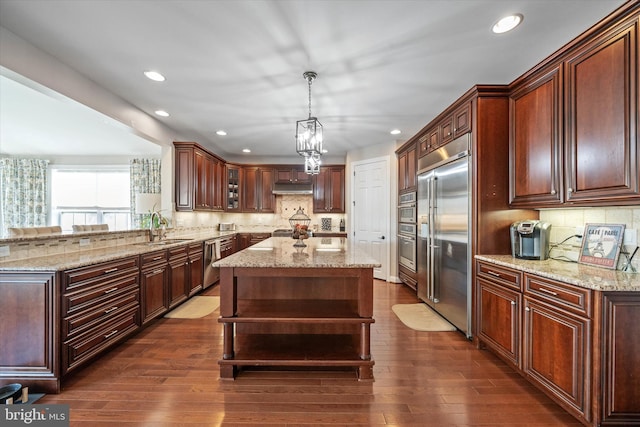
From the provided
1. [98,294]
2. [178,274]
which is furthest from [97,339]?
[178,274]

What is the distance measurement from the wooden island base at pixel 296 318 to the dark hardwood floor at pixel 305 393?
0.52 ft

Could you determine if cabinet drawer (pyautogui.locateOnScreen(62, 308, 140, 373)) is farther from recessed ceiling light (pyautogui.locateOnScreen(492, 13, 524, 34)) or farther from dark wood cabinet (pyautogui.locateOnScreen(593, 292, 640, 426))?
recessed ceiling light (pyautogui.locateOnScreen(492, 13, 524, 34))

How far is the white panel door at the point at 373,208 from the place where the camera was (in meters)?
5.27

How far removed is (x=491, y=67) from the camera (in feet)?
8.59

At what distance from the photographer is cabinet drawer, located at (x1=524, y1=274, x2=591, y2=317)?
1560 millimetres

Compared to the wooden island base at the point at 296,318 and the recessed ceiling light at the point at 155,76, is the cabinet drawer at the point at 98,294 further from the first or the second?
the recessed ceiling light at the point at 155,76

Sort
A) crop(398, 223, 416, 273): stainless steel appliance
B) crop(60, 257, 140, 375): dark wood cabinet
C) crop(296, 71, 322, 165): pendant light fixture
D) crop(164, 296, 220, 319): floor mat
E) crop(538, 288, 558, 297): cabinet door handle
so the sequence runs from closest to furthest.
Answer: crop(538, 288, 558, 297): cabinet door handle, crop(60, 257, 140, 375): dark wood cabinet, crop(296, 71, 322, 165): pendant light fixture, crop(164, 296, 220, 319): floor mat, crop(398, 223, 416, 273): stainless steel appliance

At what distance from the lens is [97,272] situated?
2271mm

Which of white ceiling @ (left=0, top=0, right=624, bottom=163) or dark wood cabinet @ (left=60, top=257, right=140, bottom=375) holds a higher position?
white ceiling @ (left=0, top=0, right=624, bottom=163)

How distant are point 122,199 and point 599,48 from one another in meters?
8.26

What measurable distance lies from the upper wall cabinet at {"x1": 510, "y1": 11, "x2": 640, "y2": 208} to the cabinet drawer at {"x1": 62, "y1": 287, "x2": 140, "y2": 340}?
12.6 ft

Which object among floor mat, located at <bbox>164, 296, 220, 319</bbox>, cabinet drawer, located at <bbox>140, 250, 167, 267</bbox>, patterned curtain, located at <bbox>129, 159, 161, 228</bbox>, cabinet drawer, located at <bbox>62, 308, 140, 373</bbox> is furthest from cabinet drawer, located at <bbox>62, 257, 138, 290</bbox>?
patterned curtain, located at <bbox>129, 159, 161, 228</bbox>

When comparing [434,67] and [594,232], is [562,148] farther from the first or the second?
[434,67]

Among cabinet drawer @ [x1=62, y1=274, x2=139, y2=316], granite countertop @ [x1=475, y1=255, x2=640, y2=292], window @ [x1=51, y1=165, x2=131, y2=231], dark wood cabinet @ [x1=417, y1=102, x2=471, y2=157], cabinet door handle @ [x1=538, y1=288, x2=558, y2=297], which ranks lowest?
cabinet drawer @ [x1=62, y1=274, x2=139, y2=316]
